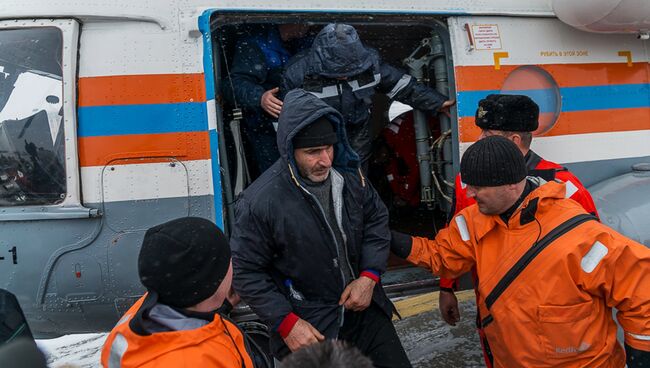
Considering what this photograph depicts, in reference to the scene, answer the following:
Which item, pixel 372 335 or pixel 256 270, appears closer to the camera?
pixel 256 270

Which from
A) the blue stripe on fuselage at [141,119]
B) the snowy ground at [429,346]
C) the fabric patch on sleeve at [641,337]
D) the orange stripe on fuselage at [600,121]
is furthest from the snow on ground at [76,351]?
the fabric patch on sleeve at [641,337]

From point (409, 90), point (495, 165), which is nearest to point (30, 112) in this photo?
point (409, 90)

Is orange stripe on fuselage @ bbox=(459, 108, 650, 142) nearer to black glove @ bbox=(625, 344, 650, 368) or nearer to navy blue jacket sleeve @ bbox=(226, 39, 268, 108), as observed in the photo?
navy blue jacket sleeve @ bbox=(226, 39, 268, 108)

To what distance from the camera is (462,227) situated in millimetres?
2436

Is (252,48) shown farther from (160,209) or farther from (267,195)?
(267,195)

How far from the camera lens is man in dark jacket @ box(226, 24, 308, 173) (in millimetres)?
3365

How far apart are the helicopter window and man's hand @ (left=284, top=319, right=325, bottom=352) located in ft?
5.33

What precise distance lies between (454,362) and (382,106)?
8.27 feet

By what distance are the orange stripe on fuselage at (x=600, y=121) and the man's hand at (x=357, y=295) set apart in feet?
5.39

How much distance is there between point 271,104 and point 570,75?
211 cm

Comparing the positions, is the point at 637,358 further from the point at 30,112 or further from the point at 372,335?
the point at 30,112

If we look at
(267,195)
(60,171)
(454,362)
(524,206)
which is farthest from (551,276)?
(60,171)

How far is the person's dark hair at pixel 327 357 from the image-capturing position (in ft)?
3.44

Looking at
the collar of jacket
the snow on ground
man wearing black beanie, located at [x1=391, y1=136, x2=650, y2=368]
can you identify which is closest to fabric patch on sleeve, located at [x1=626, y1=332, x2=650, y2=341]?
man wearing black beanie, located at [x1=391, y1=136, x2=650, y2=368]
